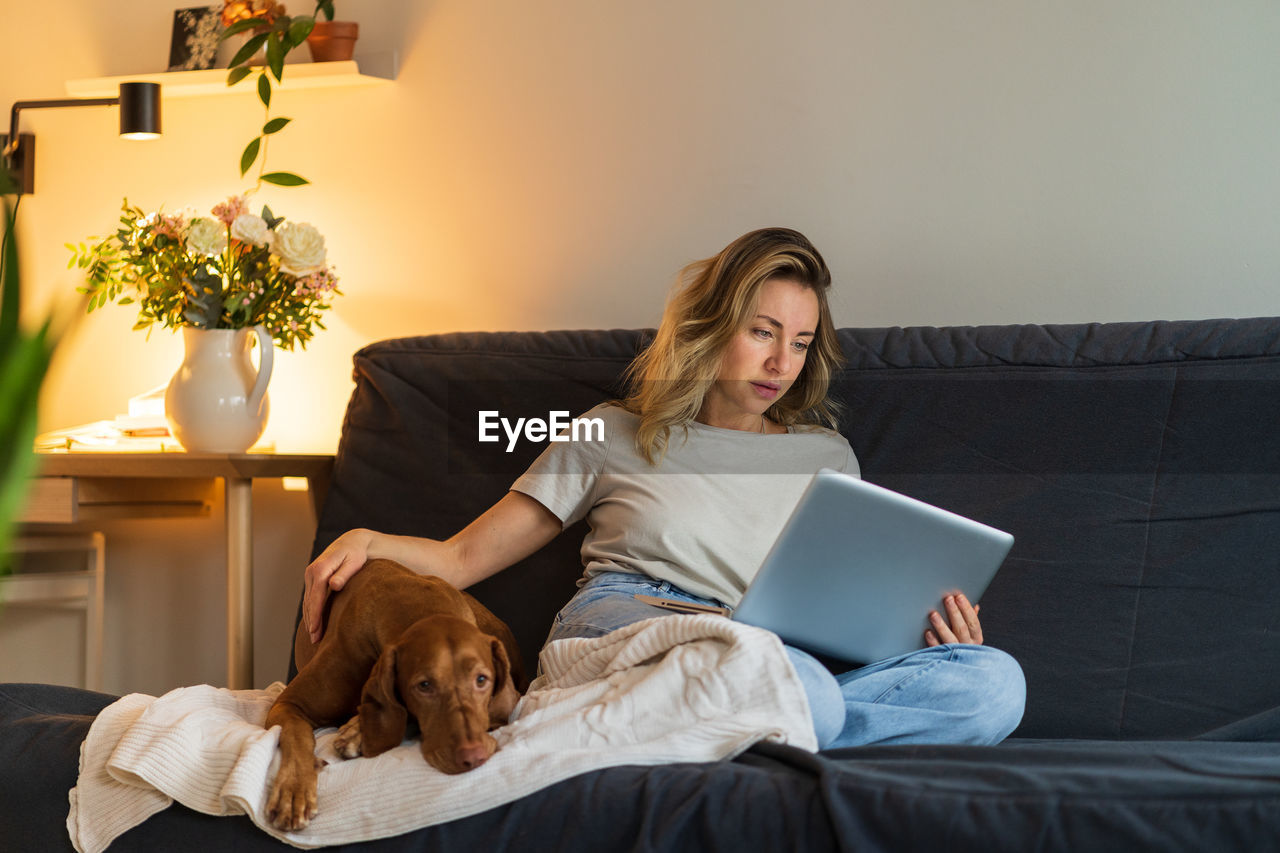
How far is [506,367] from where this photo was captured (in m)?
1.98

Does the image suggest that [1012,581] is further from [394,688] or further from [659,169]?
[659,169]

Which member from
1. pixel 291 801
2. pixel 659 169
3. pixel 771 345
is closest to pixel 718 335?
pixel 771 345

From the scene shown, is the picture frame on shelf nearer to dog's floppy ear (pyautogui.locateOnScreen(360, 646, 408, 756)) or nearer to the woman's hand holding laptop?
dog's floppy ear (pyautogui.locateOnScreen(360, 646, 408, 756))

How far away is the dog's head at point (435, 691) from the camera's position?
3.53 ft

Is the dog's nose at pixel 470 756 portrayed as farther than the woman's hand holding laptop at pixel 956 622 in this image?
No

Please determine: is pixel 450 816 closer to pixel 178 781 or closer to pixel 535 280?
pixel 178 781

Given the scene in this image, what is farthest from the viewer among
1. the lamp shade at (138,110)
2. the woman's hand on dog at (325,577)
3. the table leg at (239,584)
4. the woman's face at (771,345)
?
the lamp shade at (138,110)

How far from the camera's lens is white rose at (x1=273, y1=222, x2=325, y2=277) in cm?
207

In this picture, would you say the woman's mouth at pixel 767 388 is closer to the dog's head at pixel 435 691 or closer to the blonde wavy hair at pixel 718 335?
the blonde wavy hair at pixel 718 335

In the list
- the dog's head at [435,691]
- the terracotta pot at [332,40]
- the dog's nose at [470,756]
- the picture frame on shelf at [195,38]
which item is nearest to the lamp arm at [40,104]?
the picture frame on shelf at [195,38]

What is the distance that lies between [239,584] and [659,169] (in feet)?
3.85

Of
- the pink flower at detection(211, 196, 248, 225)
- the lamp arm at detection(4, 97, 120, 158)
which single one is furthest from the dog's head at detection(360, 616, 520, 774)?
the lamp arm at detection(4, 97, 120, 158)

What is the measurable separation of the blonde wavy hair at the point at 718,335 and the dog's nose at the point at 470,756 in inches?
27.7

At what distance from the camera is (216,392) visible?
2.12 m
